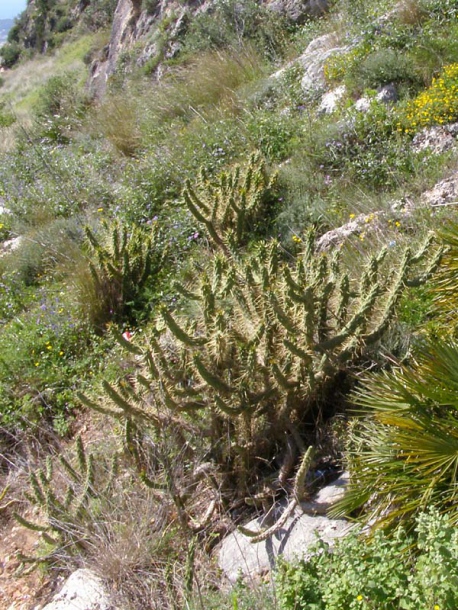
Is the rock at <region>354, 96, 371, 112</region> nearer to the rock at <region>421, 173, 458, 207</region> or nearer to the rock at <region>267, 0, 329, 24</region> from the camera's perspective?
the rock at <region>421, 173, 458, 207</region>

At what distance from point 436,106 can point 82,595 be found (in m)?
5.04

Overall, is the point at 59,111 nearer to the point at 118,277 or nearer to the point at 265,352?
the point at 118,277

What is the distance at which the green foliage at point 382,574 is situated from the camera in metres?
2.29

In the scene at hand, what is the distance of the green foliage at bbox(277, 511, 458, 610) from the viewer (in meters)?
2.29

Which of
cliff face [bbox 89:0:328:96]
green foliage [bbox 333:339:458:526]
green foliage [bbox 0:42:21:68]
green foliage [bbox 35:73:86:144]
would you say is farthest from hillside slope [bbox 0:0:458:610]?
green foliage [bbox 0:42:21:68]

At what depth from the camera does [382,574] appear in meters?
2.45

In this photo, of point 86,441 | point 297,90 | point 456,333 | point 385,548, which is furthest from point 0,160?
point 385,548

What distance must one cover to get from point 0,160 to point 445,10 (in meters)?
7.53

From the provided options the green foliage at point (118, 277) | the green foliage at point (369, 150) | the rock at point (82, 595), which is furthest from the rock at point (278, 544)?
the green foliage at point (369, 150)

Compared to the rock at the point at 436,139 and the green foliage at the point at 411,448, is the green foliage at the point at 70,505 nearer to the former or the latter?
the green foliage at the point at 411,448

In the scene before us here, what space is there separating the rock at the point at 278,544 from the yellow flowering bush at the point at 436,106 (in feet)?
13.0

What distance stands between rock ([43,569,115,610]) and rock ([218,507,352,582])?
64cm

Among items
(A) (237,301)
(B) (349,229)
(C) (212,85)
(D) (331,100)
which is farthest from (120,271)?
(C) (212,85)

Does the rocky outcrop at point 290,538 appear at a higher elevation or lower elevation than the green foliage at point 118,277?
lower
